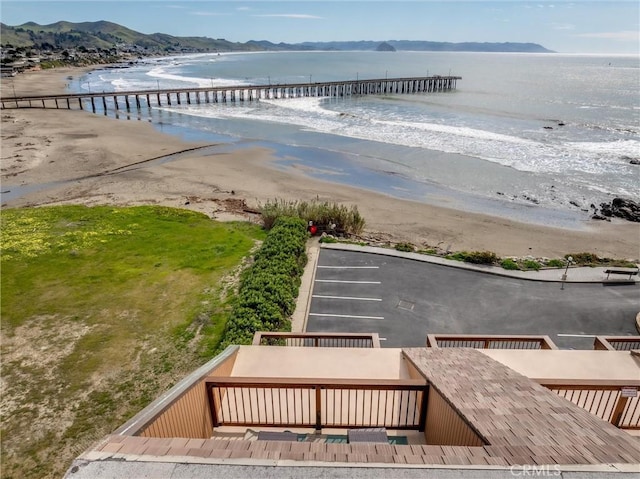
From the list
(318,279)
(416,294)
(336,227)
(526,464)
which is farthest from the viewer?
(336,227)

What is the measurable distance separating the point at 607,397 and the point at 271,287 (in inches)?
402

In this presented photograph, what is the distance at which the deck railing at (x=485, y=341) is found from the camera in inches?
428

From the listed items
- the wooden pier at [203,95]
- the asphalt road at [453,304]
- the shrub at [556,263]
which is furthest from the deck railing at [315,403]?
the wooden pier at [203,95]

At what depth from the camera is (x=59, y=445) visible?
9.70 metres

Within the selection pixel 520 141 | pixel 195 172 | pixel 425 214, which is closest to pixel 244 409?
pixel 425 214

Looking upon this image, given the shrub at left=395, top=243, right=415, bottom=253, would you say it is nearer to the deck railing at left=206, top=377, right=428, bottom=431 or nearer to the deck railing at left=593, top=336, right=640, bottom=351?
the deck railing at left=593, top=336, right=640, bottom=351

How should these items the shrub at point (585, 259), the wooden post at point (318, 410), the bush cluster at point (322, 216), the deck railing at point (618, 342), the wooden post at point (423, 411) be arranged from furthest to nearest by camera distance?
the bush cluster at point (322, 216), the shrub at point (585, 259), the deck railing at point (618, 342), the wooden post at point (318, 410), the wooden post at point (423, 411)

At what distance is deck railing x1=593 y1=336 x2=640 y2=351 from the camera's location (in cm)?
1136

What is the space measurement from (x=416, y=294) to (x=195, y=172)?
82.0ft

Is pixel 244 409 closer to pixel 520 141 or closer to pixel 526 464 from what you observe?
pixel 526 464

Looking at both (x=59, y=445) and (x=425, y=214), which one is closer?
(x=59, y=445)

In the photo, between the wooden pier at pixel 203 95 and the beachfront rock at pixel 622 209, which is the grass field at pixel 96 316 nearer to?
the beachfront rock at pixel 622 209

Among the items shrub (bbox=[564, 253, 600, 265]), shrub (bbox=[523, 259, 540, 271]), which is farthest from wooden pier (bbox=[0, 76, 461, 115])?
shrub (bbox=[564, 253, 600, 265])

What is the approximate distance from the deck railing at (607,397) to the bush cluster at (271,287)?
794 centimetres
